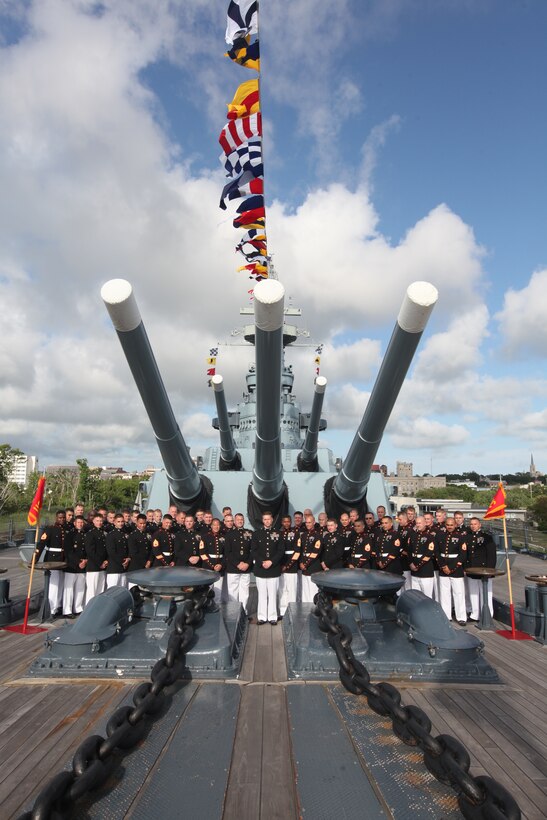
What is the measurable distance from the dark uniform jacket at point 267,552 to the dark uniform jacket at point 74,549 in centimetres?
169

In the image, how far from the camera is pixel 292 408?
10.4 m

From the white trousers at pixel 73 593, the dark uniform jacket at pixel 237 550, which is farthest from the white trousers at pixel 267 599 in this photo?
the white trousers at pixel 73 593

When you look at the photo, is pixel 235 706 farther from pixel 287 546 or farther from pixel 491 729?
pixel 287 546

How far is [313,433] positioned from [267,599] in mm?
3767

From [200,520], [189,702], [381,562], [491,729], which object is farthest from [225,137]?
[491,729]

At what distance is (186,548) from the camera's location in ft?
15.7

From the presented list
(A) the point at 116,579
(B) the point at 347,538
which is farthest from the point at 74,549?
(B) the point at 347,538

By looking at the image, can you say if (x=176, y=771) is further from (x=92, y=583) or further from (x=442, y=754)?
(x=92, y=583)

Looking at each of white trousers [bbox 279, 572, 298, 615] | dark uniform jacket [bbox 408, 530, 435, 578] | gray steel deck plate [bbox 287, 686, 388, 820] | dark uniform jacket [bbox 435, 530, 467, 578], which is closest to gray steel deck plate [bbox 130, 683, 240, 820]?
gray steel deck plate [bbox 287, 686, 388, 820]

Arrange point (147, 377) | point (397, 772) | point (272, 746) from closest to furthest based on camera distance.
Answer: point (397, 772)
point (272, 746)
point (147, 377)

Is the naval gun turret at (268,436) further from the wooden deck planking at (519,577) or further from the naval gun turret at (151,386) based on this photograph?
the wooden deck planking at (519,577)

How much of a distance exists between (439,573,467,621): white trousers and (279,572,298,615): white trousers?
1389 millimetres

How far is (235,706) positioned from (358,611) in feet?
3.87

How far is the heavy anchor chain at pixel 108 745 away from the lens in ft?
4.82
